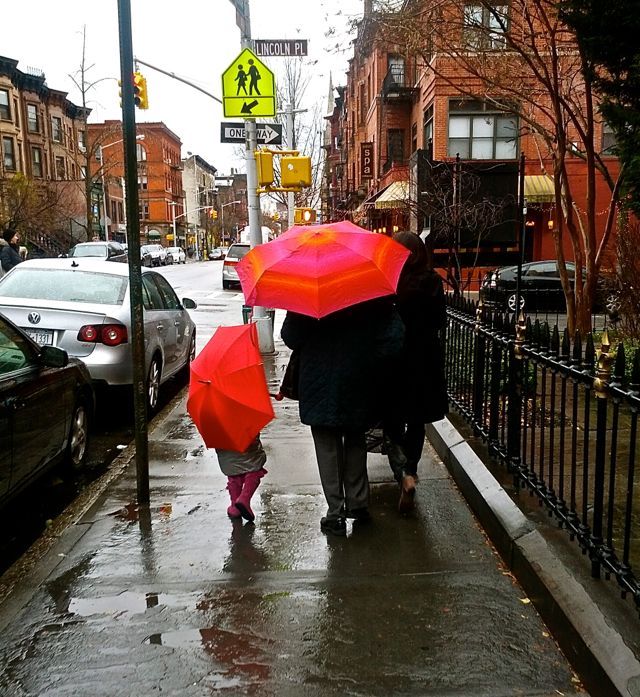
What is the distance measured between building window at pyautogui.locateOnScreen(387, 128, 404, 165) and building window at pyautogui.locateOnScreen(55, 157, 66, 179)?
35.3 meters

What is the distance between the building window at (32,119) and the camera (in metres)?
54.6

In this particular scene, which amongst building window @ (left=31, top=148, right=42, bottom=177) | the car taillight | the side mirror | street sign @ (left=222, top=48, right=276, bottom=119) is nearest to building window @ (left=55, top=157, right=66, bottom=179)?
building window @ (left=31, top=148, right=42, bottom=177)

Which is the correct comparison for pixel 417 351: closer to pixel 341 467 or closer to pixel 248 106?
pixel 341 467

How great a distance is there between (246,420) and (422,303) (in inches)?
54.1

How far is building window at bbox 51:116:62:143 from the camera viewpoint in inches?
2281

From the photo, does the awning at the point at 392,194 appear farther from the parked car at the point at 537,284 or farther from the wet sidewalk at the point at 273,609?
the wet sidewalk at the point at 273,609

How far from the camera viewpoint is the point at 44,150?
56281mm

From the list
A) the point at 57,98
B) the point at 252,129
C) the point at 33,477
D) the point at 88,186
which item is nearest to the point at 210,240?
the point at 57,98

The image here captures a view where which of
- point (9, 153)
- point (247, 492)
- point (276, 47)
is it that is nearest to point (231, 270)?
point (276, 47)

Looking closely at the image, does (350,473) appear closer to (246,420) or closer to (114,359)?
(246,420)

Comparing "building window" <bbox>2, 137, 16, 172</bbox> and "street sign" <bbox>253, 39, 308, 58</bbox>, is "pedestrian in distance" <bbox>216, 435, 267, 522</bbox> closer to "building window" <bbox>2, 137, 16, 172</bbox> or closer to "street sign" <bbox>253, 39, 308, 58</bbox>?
"street sign" <bbox>253, 39, 308, 58</bbox>

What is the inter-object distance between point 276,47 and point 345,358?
834 cm

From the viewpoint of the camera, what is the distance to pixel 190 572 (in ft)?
12.7

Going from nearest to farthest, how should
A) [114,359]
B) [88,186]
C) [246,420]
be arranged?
[246,420] → [114,359] → [88,186]
